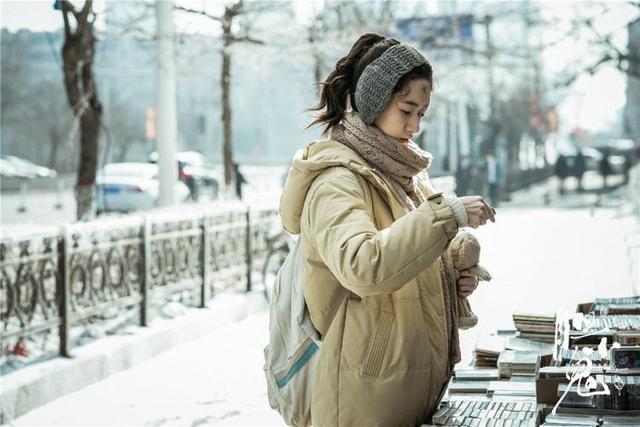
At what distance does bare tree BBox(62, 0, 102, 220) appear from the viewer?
1509cm

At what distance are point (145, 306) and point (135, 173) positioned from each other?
22.8 m

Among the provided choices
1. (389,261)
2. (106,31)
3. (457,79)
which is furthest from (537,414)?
(457,79)

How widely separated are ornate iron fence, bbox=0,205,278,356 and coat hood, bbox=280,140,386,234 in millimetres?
5568

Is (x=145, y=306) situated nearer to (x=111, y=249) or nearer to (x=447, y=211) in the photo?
(x=111, y=249)

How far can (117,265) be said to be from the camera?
1085 cm

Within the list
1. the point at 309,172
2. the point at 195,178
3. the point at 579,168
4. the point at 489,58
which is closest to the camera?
the point at 309,172

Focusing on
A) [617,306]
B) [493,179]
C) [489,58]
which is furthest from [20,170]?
[617,306]

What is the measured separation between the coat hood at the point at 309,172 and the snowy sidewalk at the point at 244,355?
16.2ft

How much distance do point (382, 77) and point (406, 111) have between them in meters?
0.12

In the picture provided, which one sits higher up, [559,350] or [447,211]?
[447,211]

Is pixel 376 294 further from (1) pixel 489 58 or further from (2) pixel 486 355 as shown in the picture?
(1) pixel 489 58

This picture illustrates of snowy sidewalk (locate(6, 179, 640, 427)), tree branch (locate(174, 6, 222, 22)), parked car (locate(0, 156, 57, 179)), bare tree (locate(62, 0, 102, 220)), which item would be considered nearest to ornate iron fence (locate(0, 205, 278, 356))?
snowy sidewalk (locate(6, 179, 640, 427))

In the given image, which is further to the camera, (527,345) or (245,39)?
(245,39)

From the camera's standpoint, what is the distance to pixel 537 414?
3.50m
